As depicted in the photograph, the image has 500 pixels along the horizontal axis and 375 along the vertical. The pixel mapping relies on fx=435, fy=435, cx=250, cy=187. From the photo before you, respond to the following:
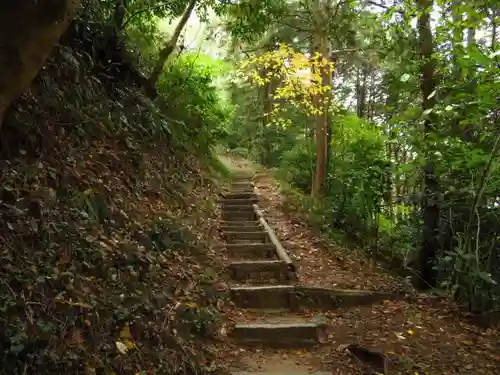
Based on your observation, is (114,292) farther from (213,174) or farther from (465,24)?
(213,174)

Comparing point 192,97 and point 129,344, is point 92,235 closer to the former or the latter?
point 129,344

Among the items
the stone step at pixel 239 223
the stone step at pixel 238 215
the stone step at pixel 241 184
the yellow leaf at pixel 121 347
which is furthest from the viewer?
the stone step at pixel 241 184

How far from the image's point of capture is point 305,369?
180 inches

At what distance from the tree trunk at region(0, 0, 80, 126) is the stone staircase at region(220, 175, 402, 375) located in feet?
11.0

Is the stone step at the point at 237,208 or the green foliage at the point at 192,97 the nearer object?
the green foliage at the point at 192,97

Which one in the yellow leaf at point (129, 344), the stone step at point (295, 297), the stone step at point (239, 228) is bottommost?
the stone step at point (295, 297)

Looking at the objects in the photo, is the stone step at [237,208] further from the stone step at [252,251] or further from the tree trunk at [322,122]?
the stone step at [252,251]

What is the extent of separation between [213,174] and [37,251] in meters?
10.8

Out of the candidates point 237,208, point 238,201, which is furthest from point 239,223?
point 238,201

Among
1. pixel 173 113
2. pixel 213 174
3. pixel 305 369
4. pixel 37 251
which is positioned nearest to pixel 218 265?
pixel 305 369

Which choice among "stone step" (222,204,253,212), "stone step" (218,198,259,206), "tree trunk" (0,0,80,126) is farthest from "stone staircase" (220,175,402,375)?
"tree trunk" (0,0,80,126)

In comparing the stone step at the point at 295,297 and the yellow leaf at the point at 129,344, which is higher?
the yellow leaf at the point at 129,344

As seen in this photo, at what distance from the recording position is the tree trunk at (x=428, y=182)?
6848 mm

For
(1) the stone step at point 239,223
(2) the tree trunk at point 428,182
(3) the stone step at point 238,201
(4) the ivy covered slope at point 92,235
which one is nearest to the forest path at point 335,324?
(4) the ivy covered slope at point 92,235
